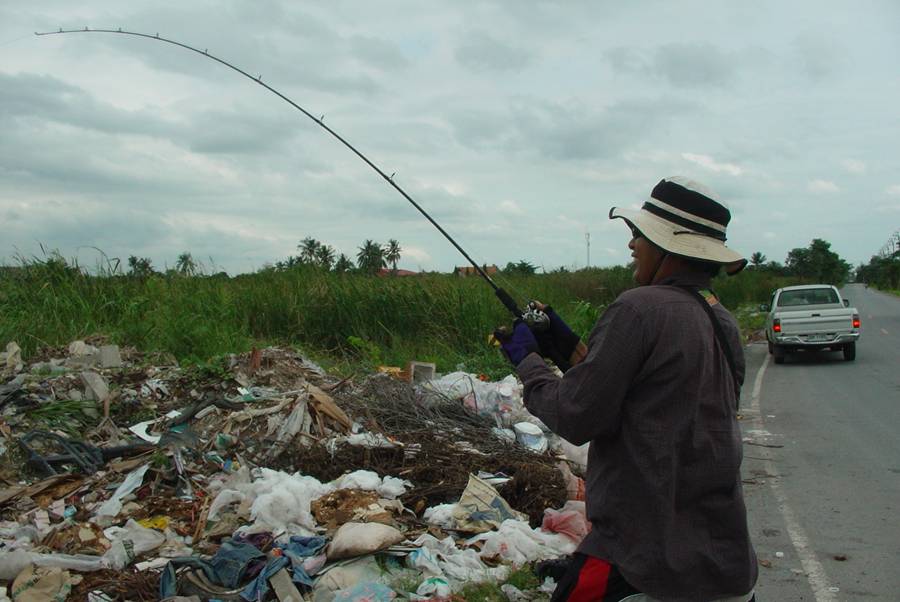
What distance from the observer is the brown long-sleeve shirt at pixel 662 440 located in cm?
218

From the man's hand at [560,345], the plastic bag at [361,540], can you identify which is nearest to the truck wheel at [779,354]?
the plastic bag at [361,540]

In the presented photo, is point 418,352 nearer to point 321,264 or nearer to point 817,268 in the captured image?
point 321,264

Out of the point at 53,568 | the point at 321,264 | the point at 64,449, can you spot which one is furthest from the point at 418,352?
the point at 53,568

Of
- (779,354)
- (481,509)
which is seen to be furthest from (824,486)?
(779,354)

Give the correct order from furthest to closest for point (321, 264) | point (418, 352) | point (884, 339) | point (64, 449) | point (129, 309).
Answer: point (884, 339)
point (321, 264)
point (418, 352)
point (129, 309)
point (64, 449)

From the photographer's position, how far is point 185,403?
788 cm

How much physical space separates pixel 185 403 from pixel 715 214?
6.50 metres

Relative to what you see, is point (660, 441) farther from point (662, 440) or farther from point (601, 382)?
point (601, 382)

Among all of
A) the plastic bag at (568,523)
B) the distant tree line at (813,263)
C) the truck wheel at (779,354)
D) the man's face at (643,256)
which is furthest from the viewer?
the distant tree line at (813,263)

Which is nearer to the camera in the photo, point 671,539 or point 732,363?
point 671,539

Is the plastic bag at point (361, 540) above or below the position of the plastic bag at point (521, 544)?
above

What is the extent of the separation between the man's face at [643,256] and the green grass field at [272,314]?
8.76 metres

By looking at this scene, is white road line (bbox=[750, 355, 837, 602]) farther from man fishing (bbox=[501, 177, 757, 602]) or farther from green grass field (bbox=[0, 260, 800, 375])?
green grass field (bbox=[0, 260, 800, 375])

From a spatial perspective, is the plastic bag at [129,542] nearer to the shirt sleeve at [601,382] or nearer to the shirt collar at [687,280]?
the shirt sleeve at [601,382]
